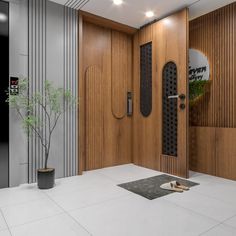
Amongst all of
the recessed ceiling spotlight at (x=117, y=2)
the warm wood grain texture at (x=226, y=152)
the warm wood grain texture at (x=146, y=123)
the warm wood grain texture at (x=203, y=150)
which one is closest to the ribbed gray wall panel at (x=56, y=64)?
the recessed ceiling spotlight at (x=117, y=2)

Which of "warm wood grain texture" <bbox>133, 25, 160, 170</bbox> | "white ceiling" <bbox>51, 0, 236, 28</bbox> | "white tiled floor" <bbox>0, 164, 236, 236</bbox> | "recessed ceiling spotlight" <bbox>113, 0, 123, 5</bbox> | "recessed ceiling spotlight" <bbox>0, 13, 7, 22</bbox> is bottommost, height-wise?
"white tiled floor" <bbox>0, 164, 236, 236</bbox>

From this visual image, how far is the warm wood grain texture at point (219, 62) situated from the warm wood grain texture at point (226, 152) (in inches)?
7.4

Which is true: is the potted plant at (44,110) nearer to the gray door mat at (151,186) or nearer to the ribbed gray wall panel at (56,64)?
the ribbed gray wall panel at (56,64)

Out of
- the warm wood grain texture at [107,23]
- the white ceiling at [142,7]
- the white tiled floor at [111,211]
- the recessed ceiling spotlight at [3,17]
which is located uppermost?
the white ceiling at [142,7]

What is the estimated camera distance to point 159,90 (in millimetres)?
4023

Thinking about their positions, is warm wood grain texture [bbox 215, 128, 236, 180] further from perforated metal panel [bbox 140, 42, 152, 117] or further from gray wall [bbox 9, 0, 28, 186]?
gray wall [bbox 9, 0, 28, 186]

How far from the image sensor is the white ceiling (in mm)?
3469

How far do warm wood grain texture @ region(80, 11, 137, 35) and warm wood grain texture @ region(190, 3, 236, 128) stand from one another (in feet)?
4.26

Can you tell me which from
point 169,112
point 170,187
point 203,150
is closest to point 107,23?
point 169,112

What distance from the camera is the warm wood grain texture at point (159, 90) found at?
11.8ft

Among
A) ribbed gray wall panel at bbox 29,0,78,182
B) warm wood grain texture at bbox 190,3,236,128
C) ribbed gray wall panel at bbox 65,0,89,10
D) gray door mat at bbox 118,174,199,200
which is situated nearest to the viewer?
gray door mat at bbox 118,174,199,200

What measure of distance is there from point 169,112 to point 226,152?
3.78 feet

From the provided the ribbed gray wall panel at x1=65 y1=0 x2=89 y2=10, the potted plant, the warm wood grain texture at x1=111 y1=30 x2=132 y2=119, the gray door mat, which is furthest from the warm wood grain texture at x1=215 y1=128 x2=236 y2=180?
the ribbed gray wall panel at x1=65 y1=0 x2=89 y2=10

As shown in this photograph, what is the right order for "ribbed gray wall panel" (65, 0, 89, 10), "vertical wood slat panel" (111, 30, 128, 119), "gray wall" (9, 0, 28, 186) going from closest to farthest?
"gray wall" (9, 0, 28, 186) → "ribbed gray wall panel" (65, 0, 89, 10) → "vertical wood slat panel" (111, 30, 128, 119)
